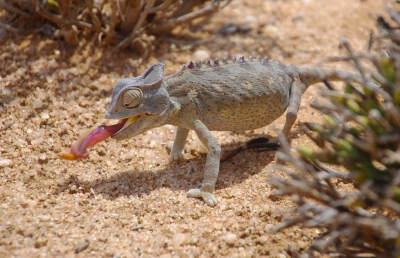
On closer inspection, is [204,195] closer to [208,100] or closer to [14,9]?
[208,100]

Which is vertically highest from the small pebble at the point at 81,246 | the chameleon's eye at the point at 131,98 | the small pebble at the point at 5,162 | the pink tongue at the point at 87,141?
the chameleon's eye at the point at 131,98

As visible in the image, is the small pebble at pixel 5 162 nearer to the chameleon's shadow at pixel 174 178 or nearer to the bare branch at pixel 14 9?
the chameleon's shadow at pixel 174 178

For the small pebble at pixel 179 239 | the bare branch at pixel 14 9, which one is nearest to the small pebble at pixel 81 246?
the small pebble at pixel 179 239

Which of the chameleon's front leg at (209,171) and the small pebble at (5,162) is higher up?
Result: the small pebble at (5,162)

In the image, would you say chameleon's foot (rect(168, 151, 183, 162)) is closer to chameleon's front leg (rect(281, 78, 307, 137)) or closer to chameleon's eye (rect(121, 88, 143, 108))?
chameleon's eye (rect(121, 88, 143, 108))

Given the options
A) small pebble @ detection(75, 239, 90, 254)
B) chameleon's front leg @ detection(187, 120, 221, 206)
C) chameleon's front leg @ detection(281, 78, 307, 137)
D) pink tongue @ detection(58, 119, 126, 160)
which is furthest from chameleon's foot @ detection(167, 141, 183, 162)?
small pebble @ detection(75, 239, 90, 254)

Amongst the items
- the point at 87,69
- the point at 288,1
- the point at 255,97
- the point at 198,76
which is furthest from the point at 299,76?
the point at 288,1

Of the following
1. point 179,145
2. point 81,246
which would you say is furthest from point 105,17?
point 81,246

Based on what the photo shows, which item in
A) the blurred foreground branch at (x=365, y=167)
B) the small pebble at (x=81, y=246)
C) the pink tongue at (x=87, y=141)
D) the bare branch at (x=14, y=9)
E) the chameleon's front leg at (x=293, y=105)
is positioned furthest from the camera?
the bare branch at (x=14, y=9)
